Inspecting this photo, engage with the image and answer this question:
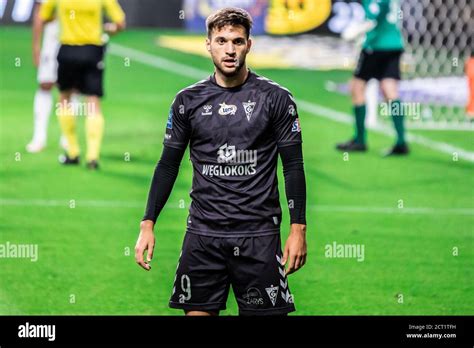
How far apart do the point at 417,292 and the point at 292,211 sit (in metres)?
2.69

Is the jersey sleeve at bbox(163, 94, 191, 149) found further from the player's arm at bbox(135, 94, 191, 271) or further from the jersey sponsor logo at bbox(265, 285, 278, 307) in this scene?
the jersey sponsor logo at bbox(265, 285, 278, 307)

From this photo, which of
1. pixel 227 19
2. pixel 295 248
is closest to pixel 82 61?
pixel 227 19

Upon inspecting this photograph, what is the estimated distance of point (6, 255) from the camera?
8.73 meters

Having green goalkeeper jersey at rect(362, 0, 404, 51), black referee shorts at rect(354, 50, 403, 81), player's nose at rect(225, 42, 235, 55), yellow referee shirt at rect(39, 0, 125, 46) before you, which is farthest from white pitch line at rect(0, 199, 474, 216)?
player's nose at rect(225, 42, 235, 55)

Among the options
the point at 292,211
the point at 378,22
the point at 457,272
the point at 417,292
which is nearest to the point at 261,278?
the point at 292,211

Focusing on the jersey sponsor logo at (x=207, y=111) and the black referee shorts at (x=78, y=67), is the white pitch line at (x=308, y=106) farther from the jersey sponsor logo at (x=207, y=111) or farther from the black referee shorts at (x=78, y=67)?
the jersey sponsor logo at (x=207, y=111)

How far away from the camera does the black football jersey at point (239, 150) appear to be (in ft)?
17.6

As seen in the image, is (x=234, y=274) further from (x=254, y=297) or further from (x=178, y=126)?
(x=178, y=126)

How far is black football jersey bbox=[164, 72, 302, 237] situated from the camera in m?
5.36

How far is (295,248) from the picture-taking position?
5.27 metres

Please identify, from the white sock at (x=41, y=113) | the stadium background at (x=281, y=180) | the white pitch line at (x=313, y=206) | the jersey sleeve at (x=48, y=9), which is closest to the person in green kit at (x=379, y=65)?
the stadium background at (x=281, y=180)

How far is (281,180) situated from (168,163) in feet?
19.0
